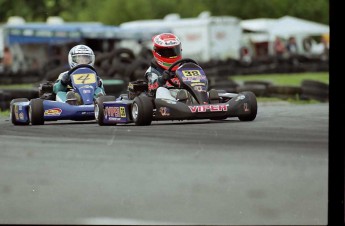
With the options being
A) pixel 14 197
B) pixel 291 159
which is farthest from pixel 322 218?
pixel 14 197

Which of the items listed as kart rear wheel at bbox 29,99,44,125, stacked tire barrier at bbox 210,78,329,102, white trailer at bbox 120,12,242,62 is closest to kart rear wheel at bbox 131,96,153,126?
kart rear wheel at bbox 29,99,44,125

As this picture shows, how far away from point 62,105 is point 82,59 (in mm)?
749

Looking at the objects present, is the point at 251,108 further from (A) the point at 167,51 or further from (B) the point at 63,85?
(B) the point at 63,85

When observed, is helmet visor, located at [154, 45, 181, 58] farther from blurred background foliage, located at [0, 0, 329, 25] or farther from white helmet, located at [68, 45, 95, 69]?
blurred background foliage, located at [0, 0, 329, 25]

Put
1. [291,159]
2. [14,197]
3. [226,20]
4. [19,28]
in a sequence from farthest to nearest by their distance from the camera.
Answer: [226,20] < [19,28] < [291,159] < [14,197]

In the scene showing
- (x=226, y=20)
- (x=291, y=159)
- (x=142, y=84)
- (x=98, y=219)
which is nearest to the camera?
(x=98, y=219)

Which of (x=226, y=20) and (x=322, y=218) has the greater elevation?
(x=322, y=218)

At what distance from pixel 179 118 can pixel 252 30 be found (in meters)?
31.3

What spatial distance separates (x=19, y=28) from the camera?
30750mm

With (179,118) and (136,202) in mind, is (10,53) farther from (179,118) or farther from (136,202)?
(136,202)

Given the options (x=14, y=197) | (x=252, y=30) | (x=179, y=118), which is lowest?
(x=252, y=30)

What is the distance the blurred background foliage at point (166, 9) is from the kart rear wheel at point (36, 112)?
3589cm

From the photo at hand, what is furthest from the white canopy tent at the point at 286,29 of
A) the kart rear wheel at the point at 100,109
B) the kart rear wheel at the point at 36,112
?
the kart rear wheel at the point at 100,109

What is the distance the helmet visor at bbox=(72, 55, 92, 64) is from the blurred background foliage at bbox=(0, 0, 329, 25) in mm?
35157
